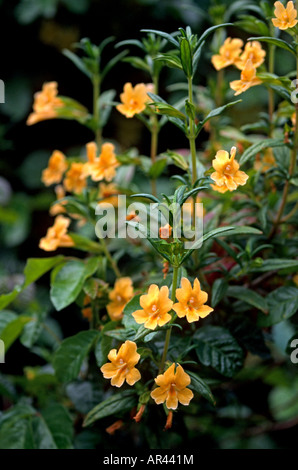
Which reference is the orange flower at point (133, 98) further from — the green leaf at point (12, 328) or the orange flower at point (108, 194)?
the green leaf at point (12, 328)

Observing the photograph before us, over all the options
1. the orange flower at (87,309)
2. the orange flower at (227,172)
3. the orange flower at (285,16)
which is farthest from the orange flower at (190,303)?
the orange flower at (285,16)

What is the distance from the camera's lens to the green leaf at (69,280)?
2.37 ft

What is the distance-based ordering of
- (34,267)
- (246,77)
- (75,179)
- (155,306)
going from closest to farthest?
1. (155,306)
2. (246,77)
3. (34,267)
4. (75,179)

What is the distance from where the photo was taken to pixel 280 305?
705mm

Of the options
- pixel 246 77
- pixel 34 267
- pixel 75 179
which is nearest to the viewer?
pixel 246 77

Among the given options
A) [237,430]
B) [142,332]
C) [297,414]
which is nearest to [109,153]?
[142,332]

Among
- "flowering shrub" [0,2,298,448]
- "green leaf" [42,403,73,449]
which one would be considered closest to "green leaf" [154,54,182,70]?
"flowering shrub" [0,2,298,448]

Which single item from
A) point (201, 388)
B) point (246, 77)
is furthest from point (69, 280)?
point (246, 77)

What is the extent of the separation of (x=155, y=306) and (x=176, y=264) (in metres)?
0.06

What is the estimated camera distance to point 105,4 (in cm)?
173

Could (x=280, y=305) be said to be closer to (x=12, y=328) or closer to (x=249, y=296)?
(x=249, y=296)

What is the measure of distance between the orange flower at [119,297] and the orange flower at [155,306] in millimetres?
158

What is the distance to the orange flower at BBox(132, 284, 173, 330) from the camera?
0.56 metres
